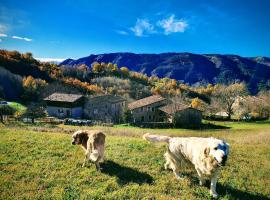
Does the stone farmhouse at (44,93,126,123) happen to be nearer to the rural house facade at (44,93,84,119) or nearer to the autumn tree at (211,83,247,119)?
the rural house facade at (44,93,84,119)

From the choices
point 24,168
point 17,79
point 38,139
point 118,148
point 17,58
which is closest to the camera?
point 24,168

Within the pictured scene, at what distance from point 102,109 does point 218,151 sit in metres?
78.2

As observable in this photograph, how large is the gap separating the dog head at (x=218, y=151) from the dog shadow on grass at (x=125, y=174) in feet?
9.33

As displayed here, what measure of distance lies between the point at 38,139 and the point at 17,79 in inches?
4520

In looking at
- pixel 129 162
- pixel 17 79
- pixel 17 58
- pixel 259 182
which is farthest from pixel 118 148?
pixel 17 58

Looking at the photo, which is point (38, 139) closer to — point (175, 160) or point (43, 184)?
point (43, 184)

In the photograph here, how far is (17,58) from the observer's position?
160m

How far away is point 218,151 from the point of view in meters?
7.78

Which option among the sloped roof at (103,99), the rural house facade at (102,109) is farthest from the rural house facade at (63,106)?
the sloped roof at (103,99)

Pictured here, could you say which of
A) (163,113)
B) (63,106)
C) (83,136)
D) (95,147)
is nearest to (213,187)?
(95,147)

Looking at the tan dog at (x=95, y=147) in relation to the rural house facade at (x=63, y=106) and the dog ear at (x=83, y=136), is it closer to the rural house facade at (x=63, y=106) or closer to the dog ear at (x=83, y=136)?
the dog ear at (x=83, y=136)

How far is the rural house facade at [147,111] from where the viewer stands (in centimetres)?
8188

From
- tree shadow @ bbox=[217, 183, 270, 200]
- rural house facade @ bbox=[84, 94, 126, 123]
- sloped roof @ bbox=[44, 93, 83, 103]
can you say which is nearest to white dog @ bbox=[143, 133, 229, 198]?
tree shadow @ bbox=[217, 183, 270, 200]

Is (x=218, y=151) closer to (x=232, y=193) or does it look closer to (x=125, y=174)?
(x=232, y=193)
